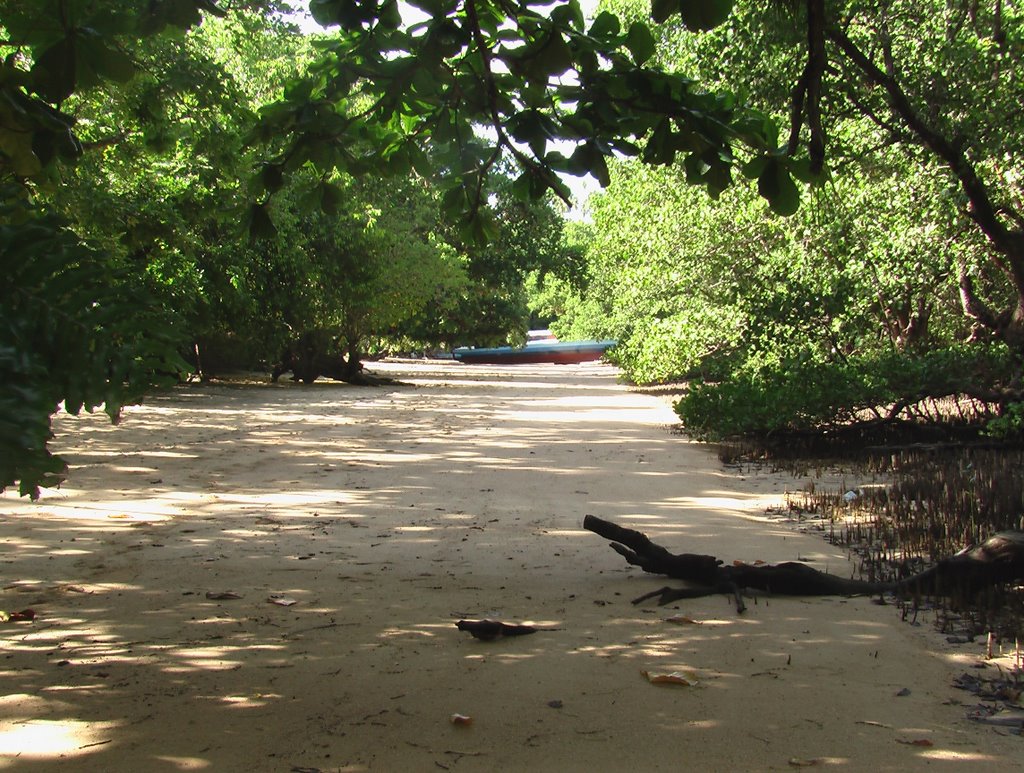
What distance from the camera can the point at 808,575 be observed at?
564 centimetres

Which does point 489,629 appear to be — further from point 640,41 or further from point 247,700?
point 640,41

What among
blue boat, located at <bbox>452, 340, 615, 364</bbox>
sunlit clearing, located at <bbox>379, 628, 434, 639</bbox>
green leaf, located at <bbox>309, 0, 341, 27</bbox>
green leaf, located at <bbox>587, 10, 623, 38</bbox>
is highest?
blue boat, located at <bbox>452, 340, 615, 364</bbox>

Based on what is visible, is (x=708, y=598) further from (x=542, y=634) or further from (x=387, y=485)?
(x=387, y=485)

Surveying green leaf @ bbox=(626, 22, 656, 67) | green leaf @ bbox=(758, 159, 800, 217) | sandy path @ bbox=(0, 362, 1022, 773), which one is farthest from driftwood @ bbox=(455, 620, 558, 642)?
green leaf @ bbox=(626, 22, 656, 67)

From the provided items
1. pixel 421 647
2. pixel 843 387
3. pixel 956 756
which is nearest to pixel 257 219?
pixel 421 647

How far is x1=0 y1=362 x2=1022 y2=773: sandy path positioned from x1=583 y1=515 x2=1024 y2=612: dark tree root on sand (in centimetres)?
14

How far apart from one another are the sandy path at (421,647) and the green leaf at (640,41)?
2649 millimetres

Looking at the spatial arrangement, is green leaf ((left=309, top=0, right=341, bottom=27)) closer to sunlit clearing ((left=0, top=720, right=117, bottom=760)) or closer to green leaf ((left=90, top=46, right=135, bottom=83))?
green leaf ((left=90, top=46, right=135, bottom=83))

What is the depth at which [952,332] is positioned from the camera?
17984 mm

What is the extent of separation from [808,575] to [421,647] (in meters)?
2.45

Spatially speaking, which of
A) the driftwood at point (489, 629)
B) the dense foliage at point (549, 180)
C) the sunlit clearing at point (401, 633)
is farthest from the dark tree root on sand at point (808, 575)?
the dense foliage at point (549, 180)

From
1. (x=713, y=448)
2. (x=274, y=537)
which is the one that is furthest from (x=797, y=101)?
(x=713, y=448)

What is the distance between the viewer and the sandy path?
3.45 m

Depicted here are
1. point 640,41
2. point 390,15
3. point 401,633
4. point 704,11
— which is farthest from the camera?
point 401,633
